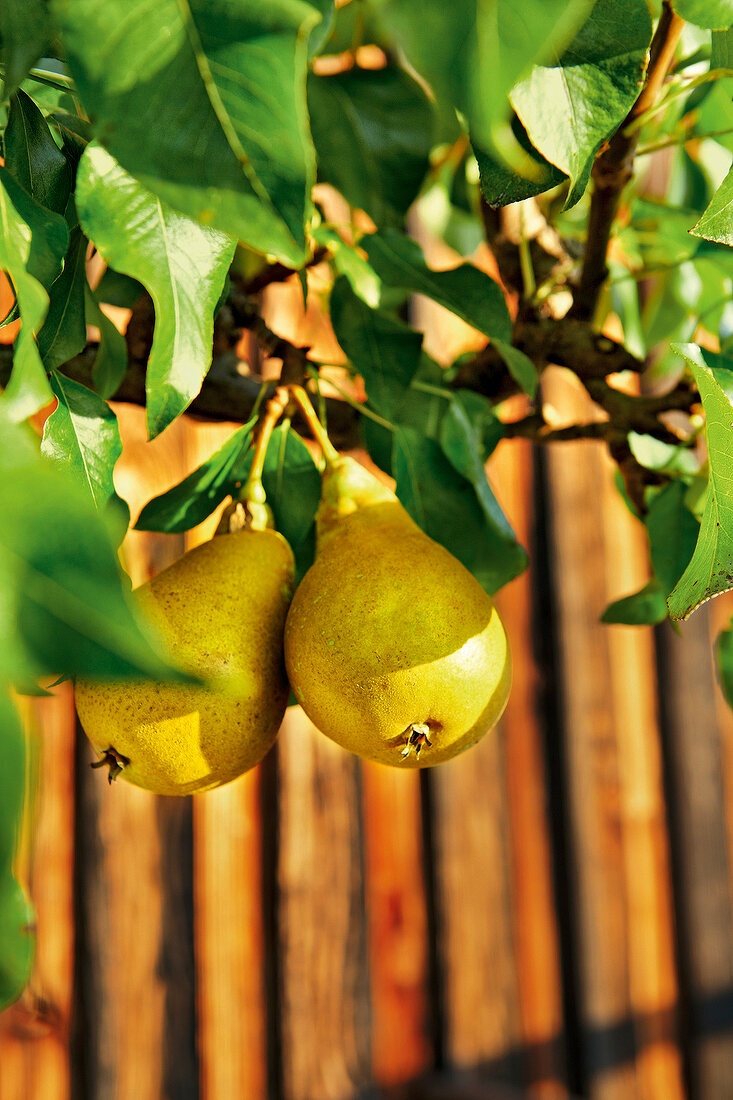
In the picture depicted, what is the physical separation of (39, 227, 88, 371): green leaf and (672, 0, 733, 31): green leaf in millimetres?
Answer: 203

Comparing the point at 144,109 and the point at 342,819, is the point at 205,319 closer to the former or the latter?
the point at 144,109

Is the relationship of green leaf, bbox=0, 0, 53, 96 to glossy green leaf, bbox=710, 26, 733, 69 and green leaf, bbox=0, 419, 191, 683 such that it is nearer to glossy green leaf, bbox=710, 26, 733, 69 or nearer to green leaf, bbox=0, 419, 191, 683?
green leaf, bbox=0, 419, 191, 683

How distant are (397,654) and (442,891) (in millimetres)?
965

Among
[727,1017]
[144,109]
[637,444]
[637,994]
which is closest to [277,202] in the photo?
[144,109]

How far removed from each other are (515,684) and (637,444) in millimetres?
842

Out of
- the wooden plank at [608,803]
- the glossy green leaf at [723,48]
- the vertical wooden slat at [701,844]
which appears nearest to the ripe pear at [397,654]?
the glossy green leaf at [723,48]

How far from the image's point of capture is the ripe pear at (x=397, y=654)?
315 mm

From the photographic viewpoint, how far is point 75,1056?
3.08 ft

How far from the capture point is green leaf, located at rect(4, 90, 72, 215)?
278 mm

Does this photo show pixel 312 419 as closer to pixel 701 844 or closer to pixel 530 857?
pixel 530 857

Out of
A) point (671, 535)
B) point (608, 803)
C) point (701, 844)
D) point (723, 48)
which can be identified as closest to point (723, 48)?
→ point (723, 48)

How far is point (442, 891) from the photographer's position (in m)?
1.18

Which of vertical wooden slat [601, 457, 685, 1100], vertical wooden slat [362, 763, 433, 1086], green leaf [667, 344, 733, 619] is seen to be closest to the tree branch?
green leaf [667, 344, 733, 619]

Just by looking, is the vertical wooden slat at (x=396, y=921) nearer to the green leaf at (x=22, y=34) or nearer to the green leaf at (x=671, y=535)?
the green leaf at (x=671, y=535)
